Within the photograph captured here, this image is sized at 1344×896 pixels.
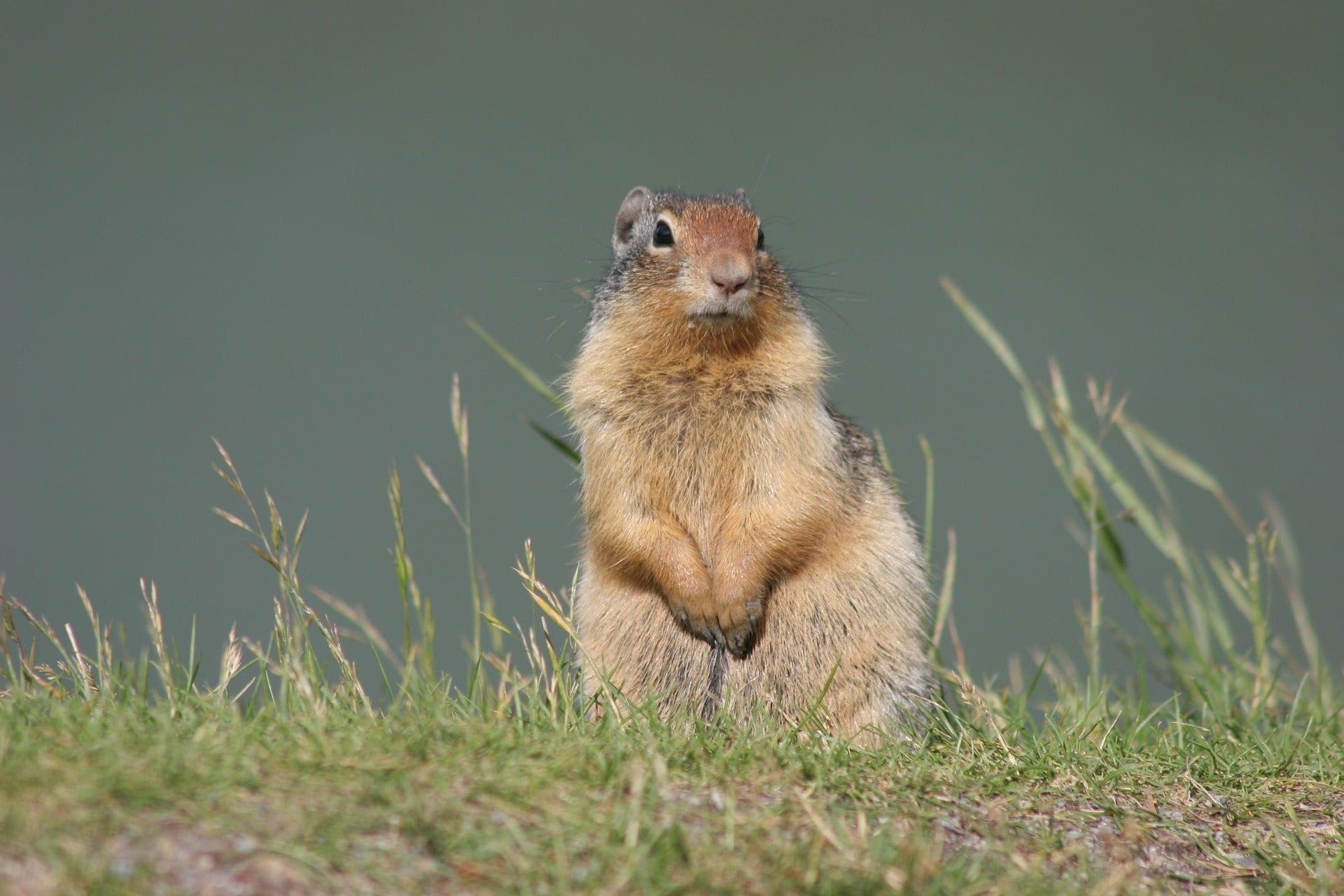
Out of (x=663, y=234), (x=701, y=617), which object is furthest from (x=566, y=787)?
(x=663, y=234)

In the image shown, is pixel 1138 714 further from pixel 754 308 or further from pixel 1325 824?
pixel 754 308

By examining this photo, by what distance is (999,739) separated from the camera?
319cm

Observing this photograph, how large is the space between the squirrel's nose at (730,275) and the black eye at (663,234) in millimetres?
326

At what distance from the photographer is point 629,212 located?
443cm

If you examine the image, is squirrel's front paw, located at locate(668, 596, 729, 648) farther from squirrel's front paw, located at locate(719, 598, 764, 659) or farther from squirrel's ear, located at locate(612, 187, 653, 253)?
squirrel's ear, located at locate(612, 187, 653, 253)

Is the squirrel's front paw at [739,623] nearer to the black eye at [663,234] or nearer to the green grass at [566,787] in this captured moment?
the green grass at [566,787]

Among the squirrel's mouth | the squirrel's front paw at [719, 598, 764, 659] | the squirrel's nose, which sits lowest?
the squirrel's front paw at [719, 598, 764, 659]

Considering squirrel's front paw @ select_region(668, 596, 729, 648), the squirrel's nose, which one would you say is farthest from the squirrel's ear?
squirrel's front paw @ select_region(668, 596, 729, 648)

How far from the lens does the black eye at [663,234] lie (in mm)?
4043

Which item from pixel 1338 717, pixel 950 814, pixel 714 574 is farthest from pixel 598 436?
pixel 1338 717

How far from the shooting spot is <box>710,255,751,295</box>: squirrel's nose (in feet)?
12.2

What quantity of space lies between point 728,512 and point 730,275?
758mm

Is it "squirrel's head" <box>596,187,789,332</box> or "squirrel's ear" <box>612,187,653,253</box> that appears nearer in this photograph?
"squirrel's head" <box>596,187,789,332</box>

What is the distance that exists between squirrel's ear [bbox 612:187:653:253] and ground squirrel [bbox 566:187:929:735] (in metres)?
0.31
